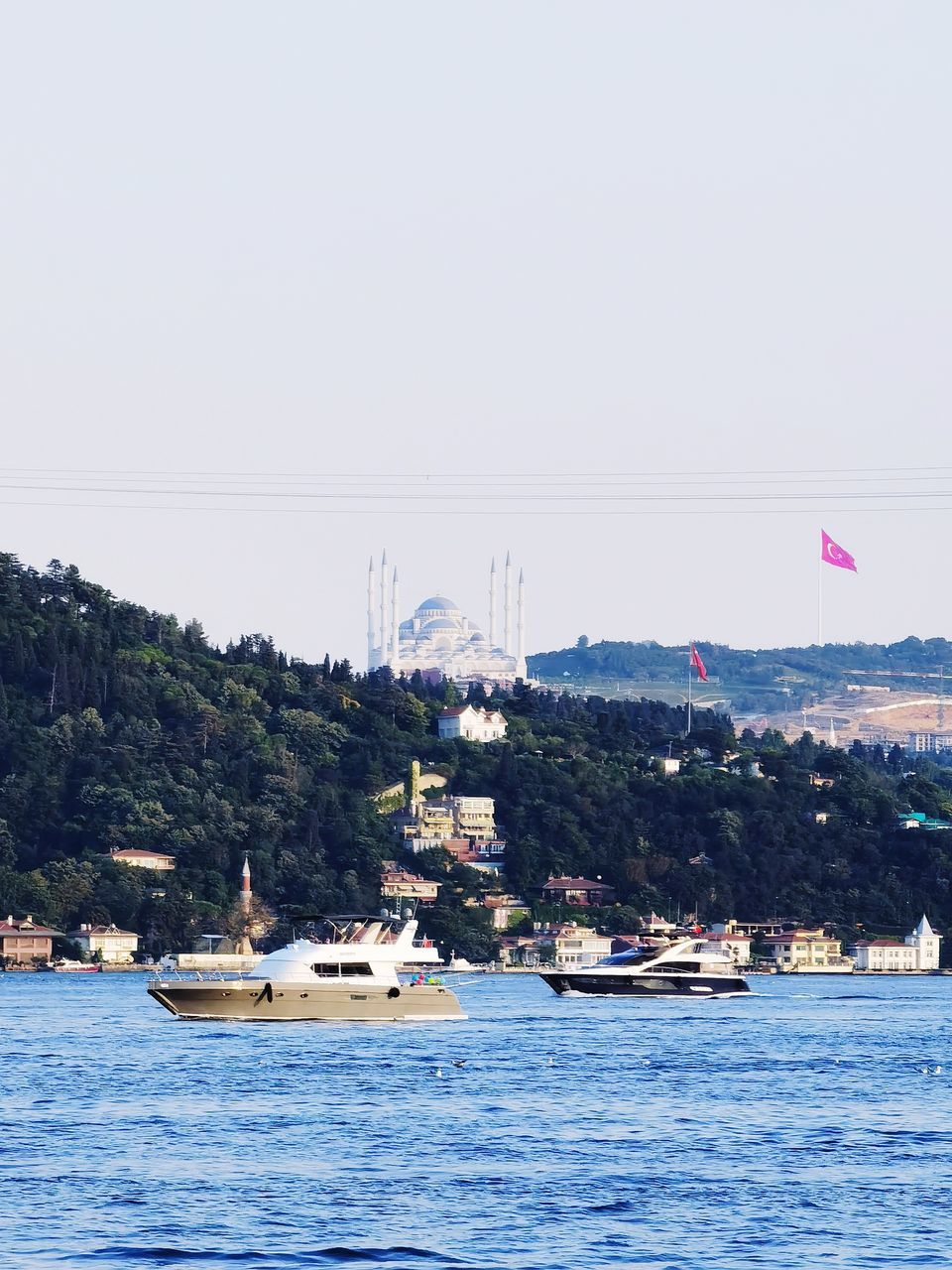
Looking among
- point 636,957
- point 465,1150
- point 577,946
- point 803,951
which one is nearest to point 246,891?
point 577,946

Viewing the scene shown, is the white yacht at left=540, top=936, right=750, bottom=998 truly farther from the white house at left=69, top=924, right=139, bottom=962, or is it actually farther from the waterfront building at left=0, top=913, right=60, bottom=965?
the waterfront building at left=0, top=913, right=60, bottom=965

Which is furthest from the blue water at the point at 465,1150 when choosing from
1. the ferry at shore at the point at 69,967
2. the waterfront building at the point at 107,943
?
the waterfront building at the point at 107,943

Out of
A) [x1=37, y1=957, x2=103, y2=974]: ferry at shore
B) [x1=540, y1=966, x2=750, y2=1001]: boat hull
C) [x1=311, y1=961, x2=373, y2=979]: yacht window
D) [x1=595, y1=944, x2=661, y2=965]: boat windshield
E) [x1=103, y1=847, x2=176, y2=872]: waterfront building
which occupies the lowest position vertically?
[x1=37, y1=957, x2=103, y2=974]: ferry at shore

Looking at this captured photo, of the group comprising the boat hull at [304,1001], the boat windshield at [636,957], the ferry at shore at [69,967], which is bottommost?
the ferry at shore at [69,967]

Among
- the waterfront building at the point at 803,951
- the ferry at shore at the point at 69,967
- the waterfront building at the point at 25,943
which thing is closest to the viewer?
the ferry at shore at the point at 69,967

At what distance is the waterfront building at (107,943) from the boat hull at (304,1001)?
8790cm

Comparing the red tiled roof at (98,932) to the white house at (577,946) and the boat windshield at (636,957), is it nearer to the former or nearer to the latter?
the white house at (577,946)

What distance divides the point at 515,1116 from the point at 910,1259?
19.7m

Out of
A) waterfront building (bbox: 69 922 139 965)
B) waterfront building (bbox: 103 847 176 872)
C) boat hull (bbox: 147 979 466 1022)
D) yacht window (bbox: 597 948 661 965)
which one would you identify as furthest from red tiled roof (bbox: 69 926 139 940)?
boat hull (bbox: 147 979 466 1022)

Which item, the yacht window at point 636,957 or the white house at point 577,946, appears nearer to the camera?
the yacht window at point 636,957

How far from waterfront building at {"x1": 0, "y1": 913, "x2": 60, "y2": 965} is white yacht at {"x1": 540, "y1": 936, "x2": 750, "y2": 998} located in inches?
2414

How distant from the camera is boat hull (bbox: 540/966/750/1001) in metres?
122

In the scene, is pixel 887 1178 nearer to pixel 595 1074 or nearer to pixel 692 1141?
pixel 692 1141

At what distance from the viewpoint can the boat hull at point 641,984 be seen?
122250 millimetres
